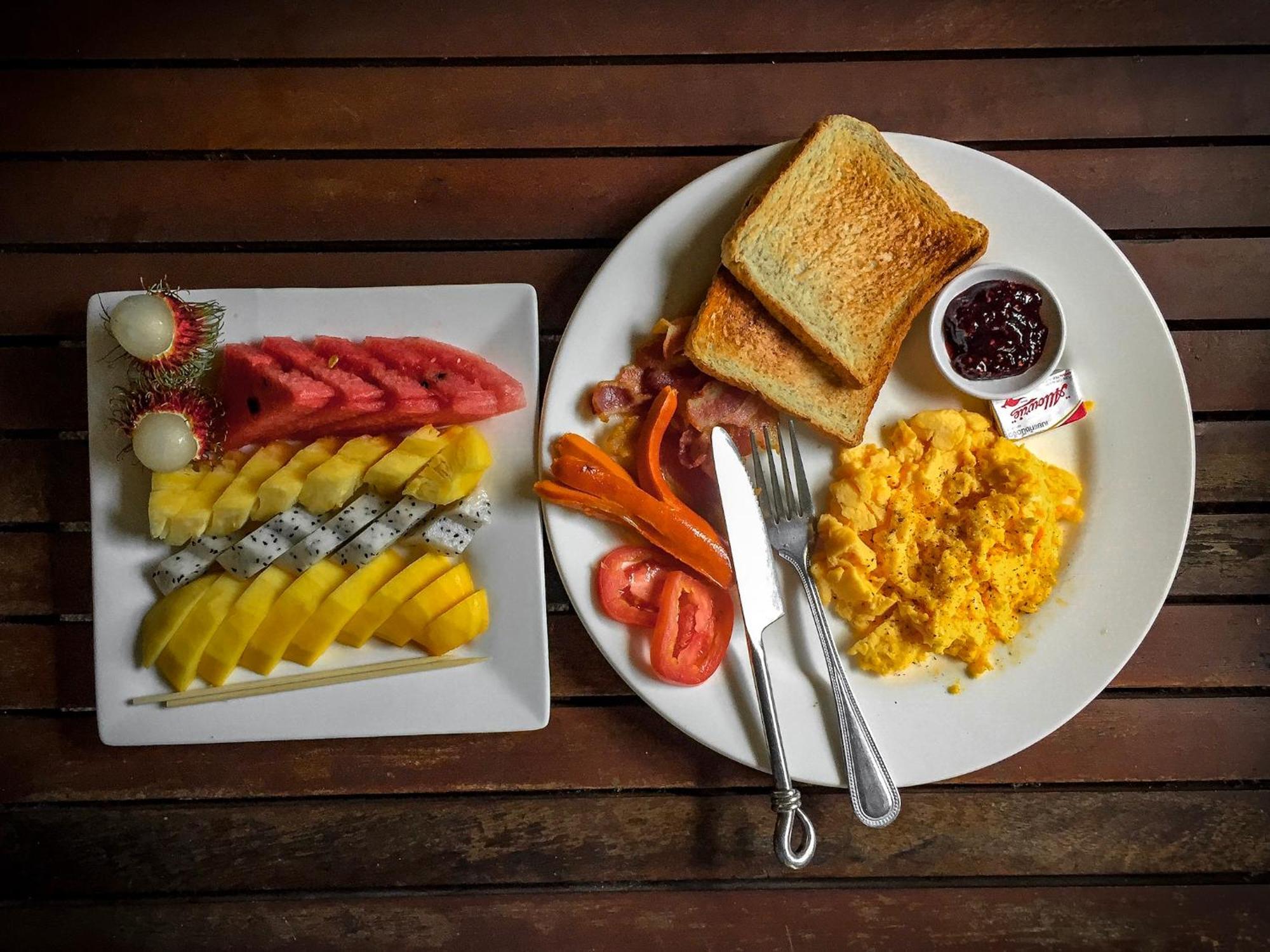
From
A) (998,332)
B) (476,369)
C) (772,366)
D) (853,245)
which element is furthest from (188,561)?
(998,332)

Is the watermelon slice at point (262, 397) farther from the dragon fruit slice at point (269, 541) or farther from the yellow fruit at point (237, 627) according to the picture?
the yellow fruit at point (237, 627)

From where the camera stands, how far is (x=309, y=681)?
5.90 ft

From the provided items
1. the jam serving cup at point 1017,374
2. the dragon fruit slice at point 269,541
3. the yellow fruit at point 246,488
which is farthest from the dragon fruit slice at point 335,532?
the jam serving cup at point 1017,374

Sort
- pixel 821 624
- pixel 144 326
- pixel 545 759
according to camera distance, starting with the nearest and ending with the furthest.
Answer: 1. pixel 144 326
2. pixel 821 624
3. pixel 545 759

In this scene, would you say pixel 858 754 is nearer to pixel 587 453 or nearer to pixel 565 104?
pixel 587 453

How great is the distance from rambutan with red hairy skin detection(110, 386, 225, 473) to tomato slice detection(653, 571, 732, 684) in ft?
3.14

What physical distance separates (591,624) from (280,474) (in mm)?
685

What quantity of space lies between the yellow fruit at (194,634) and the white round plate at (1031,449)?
0.68 metres

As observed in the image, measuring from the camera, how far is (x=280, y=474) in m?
1.77

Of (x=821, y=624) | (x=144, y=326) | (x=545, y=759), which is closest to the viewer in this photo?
(x=144, y=326)

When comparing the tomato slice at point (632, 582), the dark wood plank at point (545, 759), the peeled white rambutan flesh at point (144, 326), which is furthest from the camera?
the dark wood plank at point (545, 759)

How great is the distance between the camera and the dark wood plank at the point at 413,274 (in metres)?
1.94

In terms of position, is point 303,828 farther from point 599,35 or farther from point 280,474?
point 599,35

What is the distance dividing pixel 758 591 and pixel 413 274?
1001 mm
